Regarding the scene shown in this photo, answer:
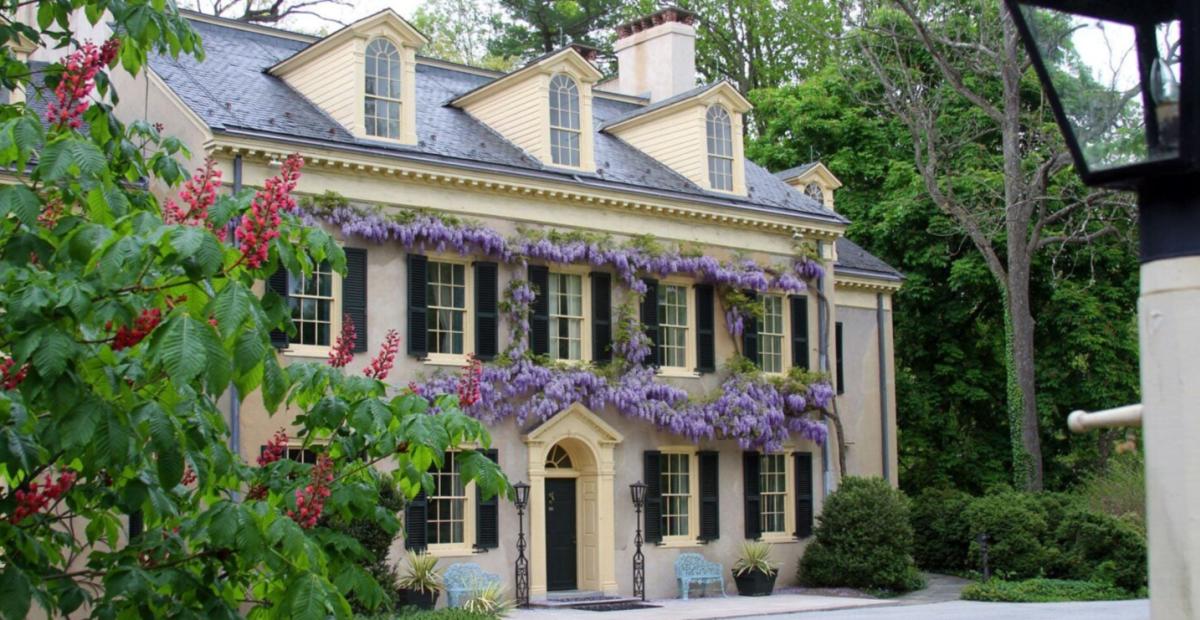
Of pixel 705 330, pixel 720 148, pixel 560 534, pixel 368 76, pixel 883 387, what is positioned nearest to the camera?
pixel 368 76

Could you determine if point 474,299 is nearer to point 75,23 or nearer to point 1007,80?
point 75,23

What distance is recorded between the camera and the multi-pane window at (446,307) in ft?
73.1

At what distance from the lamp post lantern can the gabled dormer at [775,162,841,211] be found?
2745 cm

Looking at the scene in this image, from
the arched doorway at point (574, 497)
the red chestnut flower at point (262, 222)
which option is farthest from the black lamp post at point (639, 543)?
the red chestnut flower at point (262, 222)

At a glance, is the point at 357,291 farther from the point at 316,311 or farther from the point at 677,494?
the point at 677,494

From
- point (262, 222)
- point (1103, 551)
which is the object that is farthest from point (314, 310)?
point (262, 222)

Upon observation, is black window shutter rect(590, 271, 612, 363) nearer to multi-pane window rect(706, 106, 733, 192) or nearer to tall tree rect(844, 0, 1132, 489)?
multi-pane window rect(706, 106, 733, 192)

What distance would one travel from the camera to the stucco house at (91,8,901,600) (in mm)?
21281

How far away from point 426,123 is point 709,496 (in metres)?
8.25

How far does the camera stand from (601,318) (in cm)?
2427

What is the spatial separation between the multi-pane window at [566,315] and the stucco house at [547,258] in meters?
0.04

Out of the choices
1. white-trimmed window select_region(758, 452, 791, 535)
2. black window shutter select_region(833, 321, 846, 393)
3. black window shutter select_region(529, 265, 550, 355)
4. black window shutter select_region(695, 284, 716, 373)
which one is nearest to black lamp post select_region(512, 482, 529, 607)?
black window shutter select_region(529, 265, 550, 355)

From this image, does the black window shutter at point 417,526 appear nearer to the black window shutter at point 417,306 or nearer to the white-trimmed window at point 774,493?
the black window shutter at point 417,306

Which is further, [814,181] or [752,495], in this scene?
[814,181]
